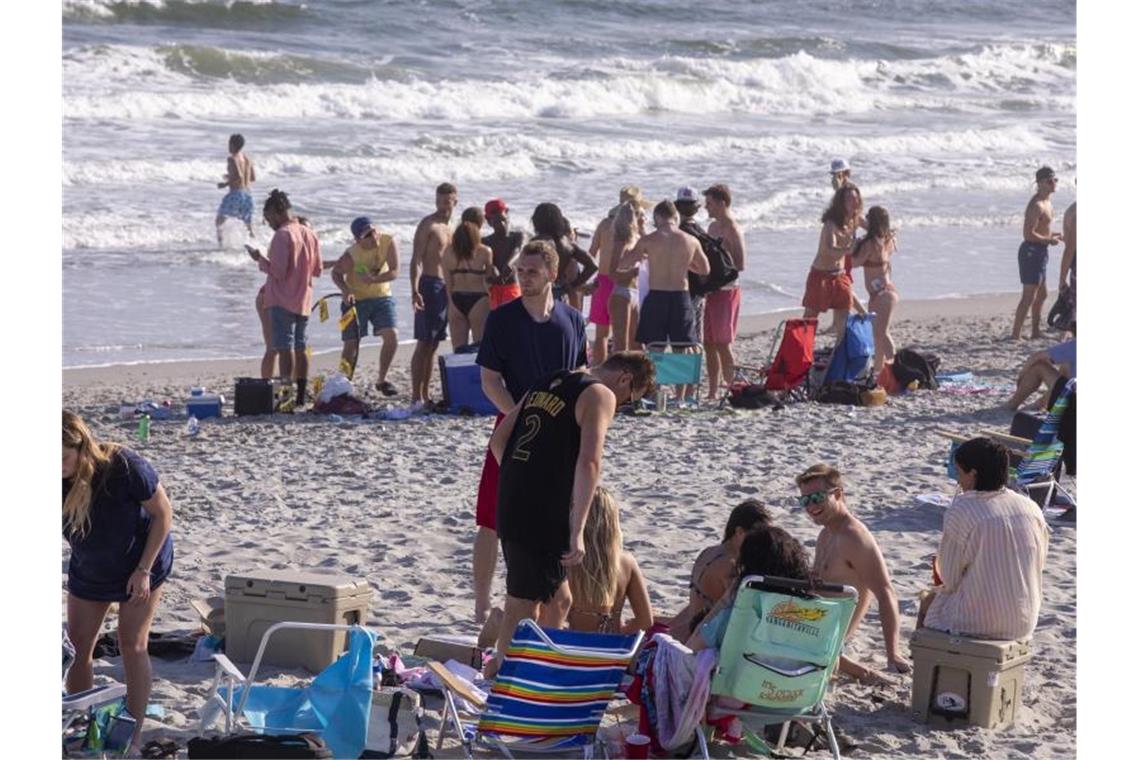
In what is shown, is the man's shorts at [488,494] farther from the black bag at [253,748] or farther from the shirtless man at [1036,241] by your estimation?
the shirtless man at [1036,241]

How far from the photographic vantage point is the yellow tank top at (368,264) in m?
10.3

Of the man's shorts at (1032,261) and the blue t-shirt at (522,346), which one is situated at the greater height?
the man's shorts at (1032,261)

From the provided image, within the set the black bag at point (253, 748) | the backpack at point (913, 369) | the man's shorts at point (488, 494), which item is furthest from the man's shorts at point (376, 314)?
the black bag at point (253, 748)

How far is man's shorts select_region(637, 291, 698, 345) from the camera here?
9852 millimetres

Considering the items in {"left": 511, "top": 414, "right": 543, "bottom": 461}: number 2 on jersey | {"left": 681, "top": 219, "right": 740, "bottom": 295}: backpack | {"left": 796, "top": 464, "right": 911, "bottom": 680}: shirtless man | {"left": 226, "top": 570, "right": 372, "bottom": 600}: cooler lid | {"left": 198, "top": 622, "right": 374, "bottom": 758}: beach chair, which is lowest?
{"left": 198, "top": 622, "right": 374, "bottom": 758}: beach chair

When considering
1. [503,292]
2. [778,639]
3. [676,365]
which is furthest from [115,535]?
[676,365]

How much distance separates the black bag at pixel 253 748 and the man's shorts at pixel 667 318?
5.92 metres

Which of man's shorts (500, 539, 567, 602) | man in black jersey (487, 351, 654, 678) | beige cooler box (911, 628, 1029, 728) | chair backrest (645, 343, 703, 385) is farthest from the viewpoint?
chair backrest (645, 343, 703, 385)

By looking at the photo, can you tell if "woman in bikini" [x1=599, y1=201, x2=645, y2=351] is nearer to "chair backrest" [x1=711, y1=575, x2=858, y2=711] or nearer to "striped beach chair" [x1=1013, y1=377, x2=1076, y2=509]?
"striped beach chair" [x1=1013, y1=377, x2=1076, y2=509]

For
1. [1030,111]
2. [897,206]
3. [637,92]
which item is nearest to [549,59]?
[637,92]

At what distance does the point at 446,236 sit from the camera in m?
10.4

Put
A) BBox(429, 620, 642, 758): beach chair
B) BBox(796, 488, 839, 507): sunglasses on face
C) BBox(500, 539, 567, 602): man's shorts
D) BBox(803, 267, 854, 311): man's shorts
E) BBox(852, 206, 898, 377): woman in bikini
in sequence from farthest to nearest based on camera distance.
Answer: BBox(803, 267, 854, 311): man's shorts < BBox(852, 206, 898, 377): woman in bikini < BBox(796, 488, 839, 507): sunglasses on face < BBox(500, 539, 567, 602): man's shorts < BBox(429, 620, 642, 758): beach chair

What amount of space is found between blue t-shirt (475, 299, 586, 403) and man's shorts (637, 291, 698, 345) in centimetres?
434

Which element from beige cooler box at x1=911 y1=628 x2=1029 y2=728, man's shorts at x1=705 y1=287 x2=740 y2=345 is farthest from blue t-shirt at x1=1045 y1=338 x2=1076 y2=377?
beige cooler box at x1=911 y1=628 x2=1029 y2=728
